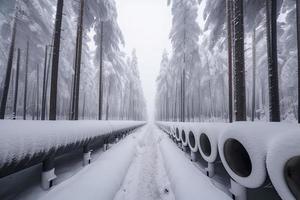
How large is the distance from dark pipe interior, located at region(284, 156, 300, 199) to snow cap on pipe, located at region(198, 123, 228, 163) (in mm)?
1197

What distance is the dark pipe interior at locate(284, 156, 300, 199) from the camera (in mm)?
1504

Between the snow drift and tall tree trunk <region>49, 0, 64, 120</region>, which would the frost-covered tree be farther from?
the snow drift

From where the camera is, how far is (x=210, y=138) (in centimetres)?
350

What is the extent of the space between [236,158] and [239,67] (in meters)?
3.47

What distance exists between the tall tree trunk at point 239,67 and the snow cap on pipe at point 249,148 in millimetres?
2723

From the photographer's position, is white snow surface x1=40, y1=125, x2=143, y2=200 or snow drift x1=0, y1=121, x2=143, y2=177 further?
white snow surface x1=40, y1=125, x2=143, y2=200

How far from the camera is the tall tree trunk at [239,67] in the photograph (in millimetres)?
5172

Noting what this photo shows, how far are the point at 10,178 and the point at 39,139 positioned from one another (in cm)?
160

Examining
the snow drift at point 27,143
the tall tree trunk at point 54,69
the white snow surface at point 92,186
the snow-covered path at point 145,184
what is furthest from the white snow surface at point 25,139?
the tall tree trunk at point 54,69

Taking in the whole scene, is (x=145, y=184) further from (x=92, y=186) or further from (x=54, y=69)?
(x=54, y=69)

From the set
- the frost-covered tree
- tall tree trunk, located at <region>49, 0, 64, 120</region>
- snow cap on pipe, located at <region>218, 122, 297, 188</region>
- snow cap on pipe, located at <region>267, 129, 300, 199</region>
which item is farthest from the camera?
the frost-covered tree

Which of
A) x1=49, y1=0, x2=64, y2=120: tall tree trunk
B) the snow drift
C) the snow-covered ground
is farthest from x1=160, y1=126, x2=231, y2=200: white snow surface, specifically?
x1=49, y1=0, x2=64, y2=120: tall tree trunk

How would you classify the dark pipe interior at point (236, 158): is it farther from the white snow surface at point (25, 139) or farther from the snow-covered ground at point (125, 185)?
the white snow surface at point (25, 139)

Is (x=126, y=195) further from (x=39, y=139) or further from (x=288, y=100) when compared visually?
(x=288, y=100)
